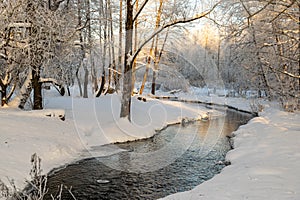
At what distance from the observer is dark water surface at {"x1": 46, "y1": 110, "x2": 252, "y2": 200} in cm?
747

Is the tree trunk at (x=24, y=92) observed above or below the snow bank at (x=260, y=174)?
above

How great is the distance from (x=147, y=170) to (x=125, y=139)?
4040mm

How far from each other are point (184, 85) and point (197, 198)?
34282mm

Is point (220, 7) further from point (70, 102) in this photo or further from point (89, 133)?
point (70, 102)

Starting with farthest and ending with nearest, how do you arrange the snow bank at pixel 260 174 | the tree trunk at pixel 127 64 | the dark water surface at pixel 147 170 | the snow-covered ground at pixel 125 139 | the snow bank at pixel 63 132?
the tree trunk at pixel 127 64 < the snow bank at pixel 63 132 < the dark water surface at pixel 147 170 < the snow-covered ground at pixel 125 139 < the snow bank at pixel 260 174

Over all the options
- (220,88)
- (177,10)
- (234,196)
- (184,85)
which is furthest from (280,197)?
(220,88)

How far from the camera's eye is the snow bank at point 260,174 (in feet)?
19.2

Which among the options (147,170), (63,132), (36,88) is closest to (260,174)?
(147,170)

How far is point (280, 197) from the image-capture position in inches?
215

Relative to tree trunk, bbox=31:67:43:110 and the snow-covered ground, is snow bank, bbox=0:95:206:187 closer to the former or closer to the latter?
the snow-covered ground

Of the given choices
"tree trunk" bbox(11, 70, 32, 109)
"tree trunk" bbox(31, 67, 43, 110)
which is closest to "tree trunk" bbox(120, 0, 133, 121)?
"tree trunk" bbox(31, 67, 43, 110)

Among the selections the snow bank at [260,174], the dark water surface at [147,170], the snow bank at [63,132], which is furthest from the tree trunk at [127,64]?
the snow bank at [260,174]

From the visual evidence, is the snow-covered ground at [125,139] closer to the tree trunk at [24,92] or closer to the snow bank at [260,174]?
the snow bank at [260,174]

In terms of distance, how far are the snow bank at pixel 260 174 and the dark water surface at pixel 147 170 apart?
87cm
